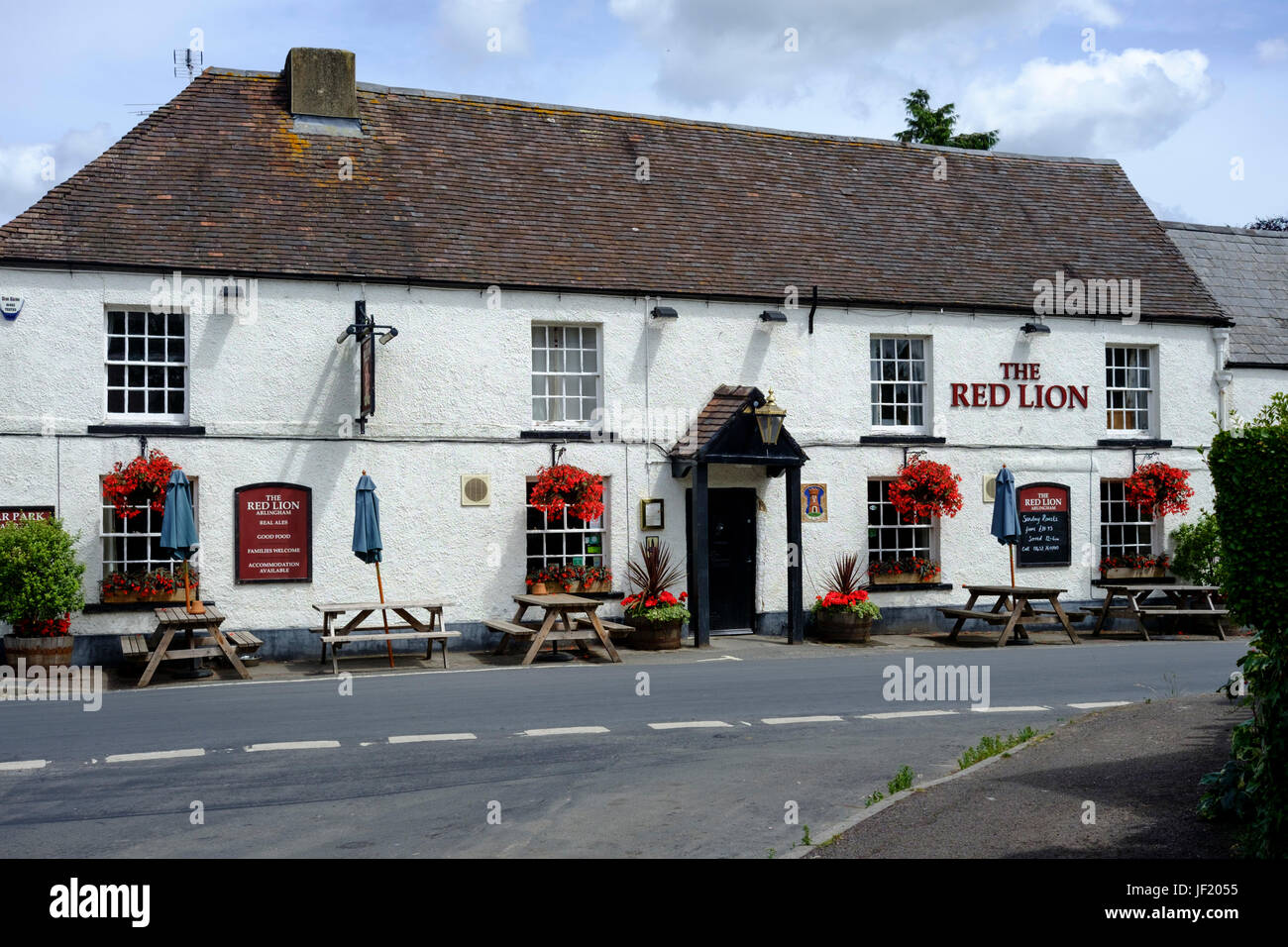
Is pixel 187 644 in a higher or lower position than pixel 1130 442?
lower

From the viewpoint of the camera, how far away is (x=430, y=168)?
19.4m

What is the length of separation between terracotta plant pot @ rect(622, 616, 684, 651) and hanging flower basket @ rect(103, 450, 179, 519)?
21.4 ft

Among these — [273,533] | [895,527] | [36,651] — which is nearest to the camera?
[36,651]

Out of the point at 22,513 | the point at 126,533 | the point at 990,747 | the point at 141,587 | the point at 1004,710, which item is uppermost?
the point at 22,513

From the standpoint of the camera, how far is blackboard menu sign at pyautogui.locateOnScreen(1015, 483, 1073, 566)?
821 inches

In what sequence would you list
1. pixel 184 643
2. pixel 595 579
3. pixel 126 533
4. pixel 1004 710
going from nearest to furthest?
pixel 1004 710 < pixel 184 643 < pixel 126 533 < pixel 595 579

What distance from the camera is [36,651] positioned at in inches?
601

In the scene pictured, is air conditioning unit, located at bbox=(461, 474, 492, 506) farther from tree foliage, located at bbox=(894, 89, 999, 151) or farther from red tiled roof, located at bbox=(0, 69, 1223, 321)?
tree foliage, located at bbox=(894, 89, 999, 151)

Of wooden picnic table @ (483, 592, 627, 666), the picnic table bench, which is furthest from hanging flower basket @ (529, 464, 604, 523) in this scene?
the picnic table bench

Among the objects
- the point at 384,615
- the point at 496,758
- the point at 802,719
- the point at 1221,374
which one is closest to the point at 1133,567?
the point at 1221,374

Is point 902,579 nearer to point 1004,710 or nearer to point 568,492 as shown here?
point 568,492

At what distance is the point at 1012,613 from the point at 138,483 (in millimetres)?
12396

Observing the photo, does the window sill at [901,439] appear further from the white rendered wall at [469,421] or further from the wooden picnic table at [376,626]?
the wooden picnic table at [376,626]
